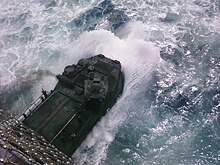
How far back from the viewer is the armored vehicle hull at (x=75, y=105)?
22.7 meters

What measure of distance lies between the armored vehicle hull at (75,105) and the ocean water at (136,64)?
1853 millimetres

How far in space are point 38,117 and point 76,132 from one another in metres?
3.01

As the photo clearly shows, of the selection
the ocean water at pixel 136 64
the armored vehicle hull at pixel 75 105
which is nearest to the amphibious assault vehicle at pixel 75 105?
the armored vehicle hull at pixel 75 105

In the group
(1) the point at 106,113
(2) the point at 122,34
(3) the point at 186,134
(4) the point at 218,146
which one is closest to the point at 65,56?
(2) the point at 122,34

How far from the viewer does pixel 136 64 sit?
31641 mm

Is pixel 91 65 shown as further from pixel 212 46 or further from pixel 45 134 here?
pixel 212 46

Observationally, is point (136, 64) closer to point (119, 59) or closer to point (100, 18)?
point (119, 59)

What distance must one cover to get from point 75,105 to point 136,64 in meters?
9.74

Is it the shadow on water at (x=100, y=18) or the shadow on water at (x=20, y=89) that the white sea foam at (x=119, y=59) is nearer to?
the shadow on water at (x=100, y=18)

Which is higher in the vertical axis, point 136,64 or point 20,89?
point 136,64

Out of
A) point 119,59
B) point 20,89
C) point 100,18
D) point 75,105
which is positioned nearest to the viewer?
point 75,105

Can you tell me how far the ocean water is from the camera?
85.8 feet

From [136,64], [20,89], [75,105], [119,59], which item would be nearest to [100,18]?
[119,59]

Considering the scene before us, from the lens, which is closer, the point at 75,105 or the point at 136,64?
the point at 75,105
